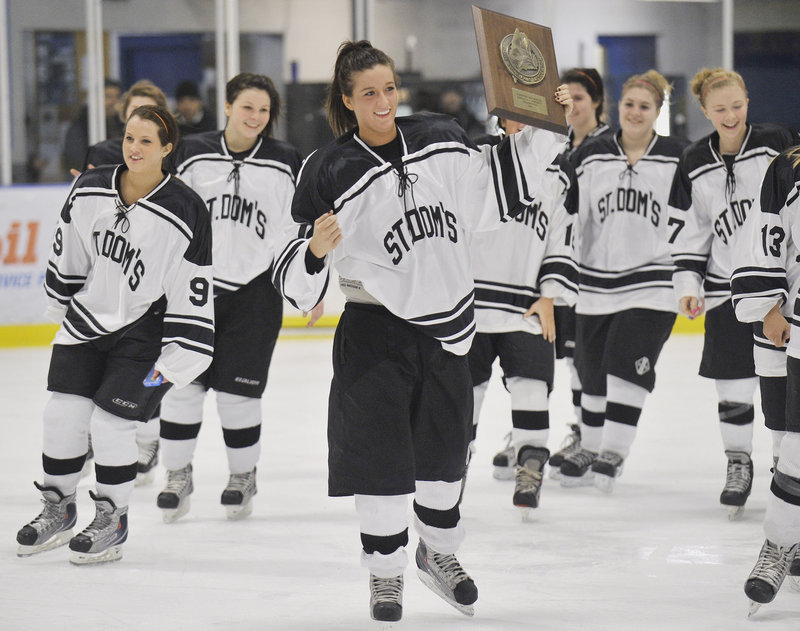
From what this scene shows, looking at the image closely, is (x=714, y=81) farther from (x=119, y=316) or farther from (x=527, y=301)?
(x=119, y=316)

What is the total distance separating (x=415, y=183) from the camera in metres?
2.55

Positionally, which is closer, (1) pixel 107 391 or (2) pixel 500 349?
(1) pixel 107 391

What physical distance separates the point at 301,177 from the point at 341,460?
0.63m

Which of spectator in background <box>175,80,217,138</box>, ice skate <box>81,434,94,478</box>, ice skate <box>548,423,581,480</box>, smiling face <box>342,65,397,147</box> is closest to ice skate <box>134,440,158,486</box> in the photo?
ice skate <box>81,434,94,478</box>

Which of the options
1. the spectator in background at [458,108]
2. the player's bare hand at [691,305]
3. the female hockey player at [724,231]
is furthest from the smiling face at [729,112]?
the spectator in background at [458,108]

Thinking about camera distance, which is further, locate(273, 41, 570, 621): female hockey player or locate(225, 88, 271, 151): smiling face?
locate(225, 88, 271, 151): smiling face

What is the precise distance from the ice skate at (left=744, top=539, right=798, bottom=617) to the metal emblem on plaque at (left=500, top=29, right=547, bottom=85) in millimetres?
1191

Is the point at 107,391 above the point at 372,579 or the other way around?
above

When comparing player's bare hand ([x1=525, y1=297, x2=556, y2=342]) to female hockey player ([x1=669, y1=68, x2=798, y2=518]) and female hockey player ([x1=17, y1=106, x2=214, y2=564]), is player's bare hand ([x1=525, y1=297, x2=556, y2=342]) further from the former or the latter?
female hockey player ([x1=17, y1=106, x2=214, y2=564])

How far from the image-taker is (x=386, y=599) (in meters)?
2.62

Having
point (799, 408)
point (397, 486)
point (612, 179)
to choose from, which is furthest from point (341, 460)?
point (612, 179)

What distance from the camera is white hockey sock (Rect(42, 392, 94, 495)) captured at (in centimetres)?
315

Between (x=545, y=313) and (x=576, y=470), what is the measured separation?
72 cm

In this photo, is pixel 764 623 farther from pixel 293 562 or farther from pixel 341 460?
pixel 293 562
